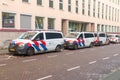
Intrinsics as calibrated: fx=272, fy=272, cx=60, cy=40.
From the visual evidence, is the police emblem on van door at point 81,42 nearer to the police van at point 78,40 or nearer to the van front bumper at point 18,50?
the police van at point 78,40

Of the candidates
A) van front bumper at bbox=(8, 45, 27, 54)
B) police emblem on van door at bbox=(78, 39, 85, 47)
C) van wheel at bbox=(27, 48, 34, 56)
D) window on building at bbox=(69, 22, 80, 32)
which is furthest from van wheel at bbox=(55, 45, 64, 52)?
window on building at bbox=(69, 22, 80, 32)

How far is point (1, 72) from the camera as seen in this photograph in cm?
1156

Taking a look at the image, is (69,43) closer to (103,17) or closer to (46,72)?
(46,72)

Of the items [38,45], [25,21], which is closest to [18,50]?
[38,45]

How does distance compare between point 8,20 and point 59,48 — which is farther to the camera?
point 8,20

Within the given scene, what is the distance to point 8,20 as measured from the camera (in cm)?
2645

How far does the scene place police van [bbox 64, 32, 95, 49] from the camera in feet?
86.6

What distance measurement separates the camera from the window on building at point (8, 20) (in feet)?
85.1

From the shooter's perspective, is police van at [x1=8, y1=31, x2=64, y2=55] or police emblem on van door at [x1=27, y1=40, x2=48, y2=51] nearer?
police van at [x1=8, y1=31, x2=64, y2=55]

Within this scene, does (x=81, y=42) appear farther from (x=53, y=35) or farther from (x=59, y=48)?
(x=53, y=35)

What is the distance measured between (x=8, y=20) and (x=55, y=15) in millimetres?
9792

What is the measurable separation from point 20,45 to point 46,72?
7.63 meters

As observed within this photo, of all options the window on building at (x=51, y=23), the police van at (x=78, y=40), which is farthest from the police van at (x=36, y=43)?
the window on building at (x=51, y=23)

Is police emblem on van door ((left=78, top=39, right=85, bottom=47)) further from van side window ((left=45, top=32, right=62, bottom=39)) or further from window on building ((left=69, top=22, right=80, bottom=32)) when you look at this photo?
window on building ((left=69, top=22, right=80, bottom=32))
